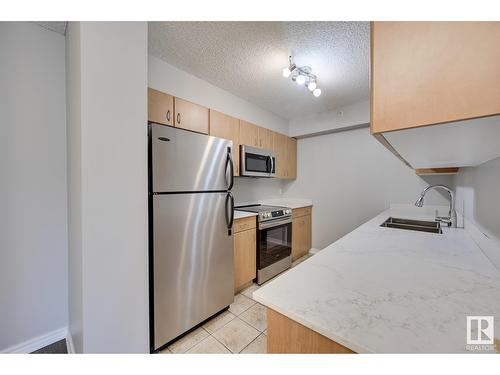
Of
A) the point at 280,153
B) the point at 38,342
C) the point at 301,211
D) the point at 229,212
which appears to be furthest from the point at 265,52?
the point at 38,342

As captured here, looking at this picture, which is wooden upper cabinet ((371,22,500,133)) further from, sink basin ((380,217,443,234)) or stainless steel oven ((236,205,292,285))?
stainless steel oven ((236,205,292,285))

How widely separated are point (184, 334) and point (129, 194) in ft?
4.05

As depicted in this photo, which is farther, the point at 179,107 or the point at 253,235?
the point at 253,235

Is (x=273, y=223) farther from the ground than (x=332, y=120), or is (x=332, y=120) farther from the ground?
(x=332, y=120)

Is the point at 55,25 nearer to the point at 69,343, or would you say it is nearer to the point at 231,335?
the point at 69,343

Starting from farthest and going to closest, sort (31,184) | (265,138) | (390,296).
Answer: (265,138)
(31,184)
(390,296)

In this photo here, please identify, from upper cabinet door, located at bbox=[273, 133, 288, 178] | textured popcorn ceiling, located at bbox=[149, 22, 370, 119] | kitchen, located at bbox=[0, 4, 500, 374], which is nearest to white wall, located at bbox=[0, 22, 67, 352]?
kitchen, located at bbox=[0, 4, 500, 374]

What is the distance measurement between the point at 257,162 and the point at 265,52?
128 cm

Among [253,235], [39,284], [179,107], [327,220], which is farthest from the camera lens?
[327,220]

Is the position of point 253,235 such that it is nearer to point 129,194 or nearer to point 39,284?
point 129,194

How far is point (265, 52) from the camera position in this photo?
5.76 feet

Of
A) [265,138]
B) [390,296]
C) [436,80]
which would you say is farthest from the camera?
[265,138]
